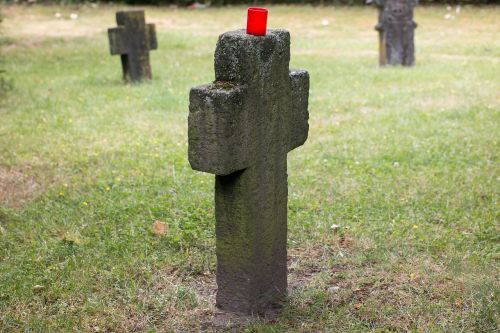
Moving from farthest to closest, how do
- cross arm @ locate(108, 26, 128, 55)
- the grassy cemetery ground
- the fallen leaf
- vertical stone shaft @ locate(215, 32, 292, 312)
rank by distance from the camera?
cross arm @ locate(108, 26, 128, 55) → the fallen leaf → the grassy cemetery ground → vertical stone shaft @ locate(215, 32, 292, 312)

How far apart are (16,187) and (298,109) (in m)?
3.45

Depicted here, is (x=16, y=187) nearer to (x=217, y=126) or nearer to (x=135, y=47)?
(x=217, y=126)

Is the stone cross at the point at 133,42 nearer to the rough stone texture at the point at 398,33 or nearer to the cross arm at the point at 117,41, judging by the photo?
the cross arm at the point at 117,41

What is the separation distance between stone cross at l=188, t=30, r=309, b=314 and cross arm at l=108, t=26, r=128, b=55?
7.87 metres

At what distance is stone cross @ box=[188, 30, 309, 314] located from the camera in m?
3.60

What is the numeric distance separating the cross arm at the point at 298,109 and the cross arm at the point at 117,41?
7824 mm

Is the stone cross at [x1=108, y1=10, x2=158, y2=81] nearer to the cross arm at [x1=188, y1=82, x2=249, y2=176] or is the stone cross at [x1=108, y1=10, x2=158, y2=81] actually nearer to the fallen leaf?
the fallen leaf

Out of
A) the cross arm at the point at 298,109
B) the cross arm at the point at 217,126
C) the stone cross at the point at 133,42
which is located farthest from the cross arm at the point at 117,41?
the cross arm at the point at 217,126

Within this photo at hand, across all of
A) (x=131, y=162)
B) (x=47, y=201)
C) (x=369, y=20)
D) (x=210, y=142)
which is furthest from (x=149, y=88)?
(x=369, y=20)

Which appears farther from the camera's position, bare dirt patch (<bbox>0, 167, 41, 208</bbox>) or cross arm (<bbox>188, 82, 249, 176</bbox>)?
bare dirt patch (<bbox>0, 167, 41, 208</bbox>)

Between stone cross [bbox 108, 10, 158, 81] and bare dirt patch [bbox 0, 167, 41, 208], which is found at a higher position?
stone cross [bbox 108, 10, 158, 81]

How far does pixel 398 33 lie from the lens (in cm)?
1345

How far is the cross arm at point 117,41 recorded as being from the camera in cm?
1154

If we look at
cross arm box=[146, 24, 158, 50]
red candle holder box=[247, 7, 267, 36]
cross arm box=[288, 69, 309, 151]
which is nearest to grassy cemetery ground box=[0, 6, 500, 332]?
cross arm box=[146, 24, 158, 50]
